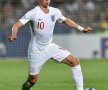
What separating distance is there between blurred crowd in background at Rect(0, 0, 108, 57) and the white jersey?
18686 mm

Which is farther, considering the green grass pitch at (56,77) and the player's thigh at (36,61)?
the green grass pitch at (56,77)

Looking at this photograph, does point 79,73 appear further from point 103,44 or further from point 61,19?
point 103,44

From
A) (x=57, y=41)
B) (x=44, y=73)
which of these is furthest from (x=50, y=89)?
(x=57, y=41)

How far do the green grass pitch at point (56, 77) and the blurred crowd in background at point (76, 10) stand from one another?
3893mm

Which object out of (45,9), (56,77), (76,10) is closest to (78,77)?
(45,9)

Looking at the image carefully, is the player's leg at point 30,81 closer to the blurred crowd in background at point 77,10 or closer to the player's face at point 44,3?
the player's face at point 44,3

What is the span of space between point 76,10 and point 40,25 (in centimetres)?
1953

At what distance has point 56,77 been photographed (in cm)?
2062

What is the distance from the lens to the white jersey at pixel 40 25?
43.4ft

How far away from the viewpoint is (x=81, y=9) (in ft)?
107

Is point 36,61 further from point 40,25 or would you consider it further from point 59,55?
point 40,25

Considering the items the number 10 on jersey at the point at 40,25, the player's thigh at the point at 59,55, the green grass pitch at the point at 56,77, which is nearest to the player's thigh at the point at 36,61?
the player's thigh at the point at 59,55

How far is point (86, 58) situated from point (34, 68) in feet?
56.4

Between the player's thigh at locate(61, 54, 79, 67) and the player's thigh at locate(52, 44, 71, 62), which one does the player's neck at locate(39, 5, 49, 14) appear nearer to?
the player's thigh at locate(52, 44, 71, 62)
